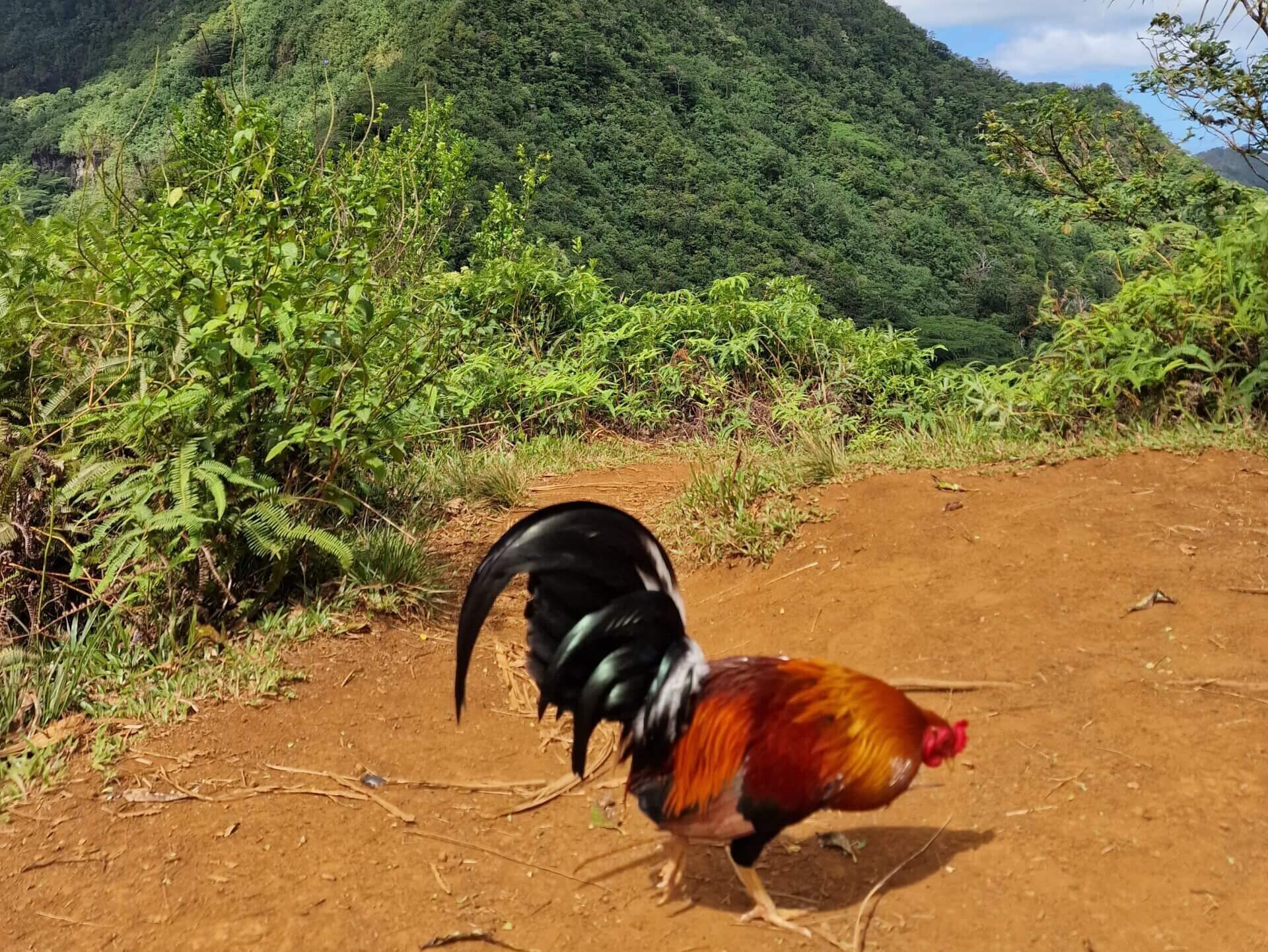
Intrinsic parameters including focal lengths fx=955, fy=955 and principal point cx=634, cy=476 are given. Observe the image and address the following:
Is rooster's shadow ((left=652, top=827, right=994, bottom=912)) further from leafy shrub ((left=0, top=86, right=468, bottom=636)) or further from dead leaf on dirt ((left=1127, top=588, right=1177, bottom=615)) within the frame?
leafy shrub ((left=0, top=86, right=468, bottom=636))

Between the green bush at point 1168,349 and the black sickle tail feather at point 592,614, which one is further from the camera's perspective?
the green bush at point 1168,349

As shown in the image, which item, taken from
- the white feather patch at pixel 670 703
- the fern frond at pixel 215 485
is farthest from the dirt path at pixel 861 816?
the fern frond at pixel 215 485

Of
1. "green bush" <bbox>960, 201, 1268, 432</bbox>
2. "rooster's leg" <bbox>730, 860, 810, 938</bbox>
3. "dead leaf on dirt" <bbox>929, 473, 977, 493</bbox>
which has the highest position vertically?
"green bush" <bbox>960, 201, 1268, 432</bbox>

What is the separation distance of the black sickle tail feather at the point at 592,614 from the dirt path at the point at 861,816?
0.64 metres

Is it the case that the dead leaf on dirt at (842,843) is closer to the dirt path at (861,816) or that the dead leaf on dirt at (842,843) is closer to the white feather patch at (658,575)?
the dirt path at (861,816)

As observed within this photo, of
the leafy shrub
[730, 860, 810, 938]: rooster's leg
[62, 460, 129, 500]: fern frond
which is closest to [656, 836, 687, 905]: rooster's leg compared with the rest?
[730, 860, 810, 938]: rooster's leg

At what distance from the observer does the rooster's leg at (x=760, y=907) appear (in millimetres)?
2500

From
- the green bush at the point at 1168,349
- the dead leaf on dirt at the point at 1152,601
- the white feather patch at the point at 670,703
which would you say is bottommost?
the white feather patch at the point at 670,703

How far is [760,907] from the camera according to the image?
8.30 feet

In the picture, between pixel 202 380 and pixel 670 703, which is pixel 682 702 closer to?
pixel 670 703

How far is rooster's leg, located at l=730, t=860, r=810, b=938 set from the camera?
2500 millimetres

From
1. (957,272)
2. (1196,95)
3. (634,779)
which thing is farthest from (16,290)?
(957,272)

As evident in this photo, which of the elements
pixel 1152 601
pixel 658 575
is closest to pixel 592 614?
pixel 658 575

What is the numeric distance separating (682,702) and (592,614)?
1.12ft
